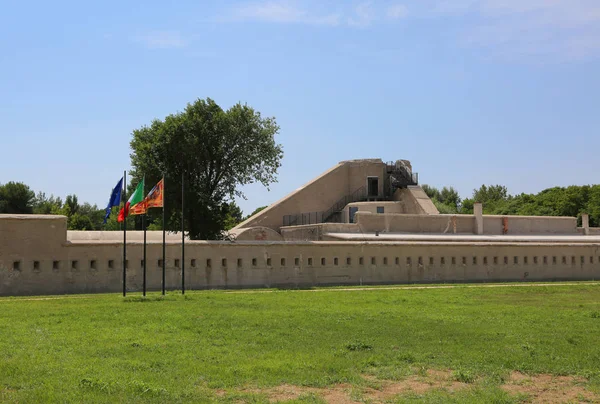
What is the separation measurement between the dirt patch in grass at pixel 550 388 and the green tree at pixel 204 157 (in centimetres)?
2977

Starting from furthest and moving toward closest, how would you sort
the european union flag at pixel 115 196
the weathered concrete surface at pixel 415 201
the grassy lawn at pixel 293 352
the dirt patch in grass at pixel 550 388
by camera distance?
the weathered concrete surface at pixel 415 201 → the european union flag at pixel 115 196 → the grassy lawn at pixel 293 352 → the dirt patch in grass at pixel 550 388

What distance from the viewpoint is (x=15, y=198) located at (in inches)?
3201

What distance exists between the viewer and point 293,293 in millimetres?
26562

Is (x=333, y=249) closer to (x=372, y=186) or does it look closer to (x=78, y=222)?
(x=372, y=186)

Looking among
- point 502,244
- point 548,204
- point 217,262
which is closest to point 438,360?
point 217,262

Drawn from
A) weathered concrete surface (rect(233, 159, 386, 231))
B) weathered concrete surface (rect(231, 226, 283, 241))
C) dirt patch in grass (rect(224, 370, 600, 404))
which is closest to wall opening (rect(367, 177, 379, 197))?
weathered concrete surface (rect(233, 159, 386, 231))

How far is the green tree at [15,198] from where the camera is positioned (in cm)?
8019

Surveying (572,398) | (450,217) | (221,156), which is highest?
(221,156)

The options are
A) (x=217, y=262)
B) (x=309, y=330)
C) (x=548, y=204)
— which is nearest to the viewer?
(x=309, y=330)

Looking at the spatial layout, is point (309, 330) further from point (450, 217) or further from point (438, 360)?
point (450, 217)

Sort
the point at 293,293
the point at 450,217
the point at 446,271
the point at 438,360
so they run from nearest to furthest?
the point at 438,360, the point at 293,293, the point at 446,271, the point at 450,217

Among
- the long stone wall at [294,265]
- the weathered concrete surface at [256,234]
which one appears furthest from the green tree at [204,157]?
the long stone wall at [294,265]

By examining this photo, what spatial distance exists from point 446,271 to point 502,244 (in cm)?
382

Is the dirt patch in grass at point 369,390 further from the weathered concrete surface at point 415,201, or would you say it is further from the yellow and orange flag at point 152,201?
the weathered concrete surface at point 415,201
